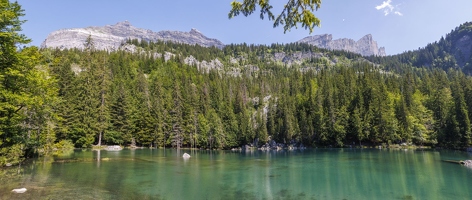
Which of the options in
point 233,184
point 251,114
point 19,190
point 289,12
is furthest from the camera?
point 251,114

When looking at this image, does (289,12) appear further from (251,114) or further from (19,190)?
(251,114)

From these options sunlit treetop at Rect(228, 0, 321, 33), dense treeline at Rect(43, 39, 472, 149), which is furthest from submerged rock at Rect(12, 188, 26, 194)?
dense treeline at Rect(43, 39, 472, 149)

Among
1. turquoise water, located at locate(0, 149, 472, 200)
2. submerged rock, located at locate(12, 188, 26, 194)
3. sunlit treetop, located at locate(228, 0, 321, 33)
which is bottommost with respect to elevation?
turquoise water, located at locate(0, 149, 472, 200)

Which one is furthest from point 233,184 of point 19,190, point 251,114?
point 251,114

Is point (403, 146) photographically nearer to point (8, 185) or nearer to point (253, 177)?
point (253, 177)

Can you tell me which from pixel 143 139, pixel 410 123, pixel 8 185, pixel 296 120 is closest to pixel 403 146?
pixel 410 123

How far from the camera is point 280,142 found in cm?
8744

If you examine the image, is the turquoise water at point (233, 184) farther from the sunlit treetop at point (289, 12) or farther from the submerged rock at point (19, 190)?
the sunlit treetop at point (289, 12)

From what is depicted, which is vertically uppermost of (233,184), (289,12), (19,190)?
(289,12)

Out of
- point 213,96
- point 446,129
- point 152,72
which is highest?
point 152,72

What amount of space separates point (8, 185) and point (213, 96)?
88540 mm

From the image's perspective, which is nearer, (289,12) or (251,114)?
(289,12)

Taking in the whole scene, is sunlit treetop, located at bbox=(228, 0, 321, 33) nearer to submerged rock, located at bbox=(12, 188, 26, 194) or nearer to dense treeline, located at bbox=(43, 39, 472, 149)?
submerged rock, located at bbox=(12, 188, 26, 194)

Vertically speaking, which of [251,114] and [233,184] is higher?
[251,114]
